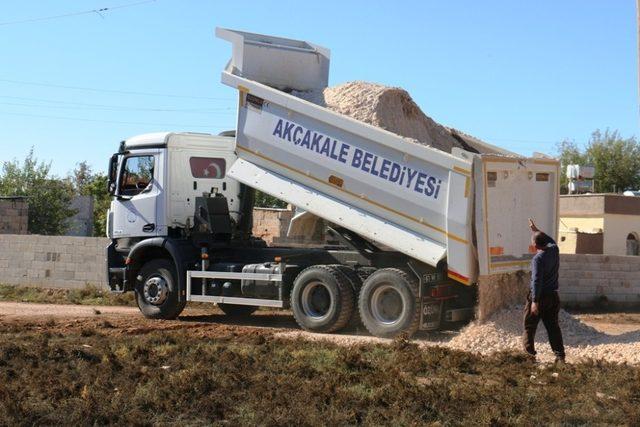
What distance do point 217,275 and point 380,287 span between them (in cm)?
313

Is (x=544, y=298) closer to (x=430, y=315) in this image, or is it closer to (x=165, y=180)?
(x=430, y=315)

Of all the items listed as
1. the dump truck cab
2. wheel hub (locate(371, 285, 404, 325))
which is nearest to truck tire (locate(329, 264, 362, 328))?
wheel hub (locate(371, 285, 404, 325))

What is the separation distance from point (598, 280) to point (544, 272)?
8.44m

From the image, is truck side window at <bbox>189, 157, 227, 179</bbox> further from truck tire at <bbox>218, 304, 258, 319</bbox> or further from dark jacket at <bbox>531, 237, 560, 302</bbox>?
dark jacket at <bbox>531, 237, 560, 302</bbox>

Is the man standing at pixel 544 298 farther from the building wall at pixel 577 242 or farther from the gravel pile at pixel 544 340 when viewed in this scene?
the building wall at pixel 577 242

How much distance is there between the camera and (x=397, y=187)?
13.2 metres

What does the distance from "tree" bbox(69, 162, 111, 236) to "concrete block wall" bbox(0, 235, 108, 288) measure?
55.3ft

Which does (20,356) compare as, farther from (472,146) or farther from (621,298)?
(621,298)

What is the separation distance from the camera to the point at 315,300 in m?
14.3

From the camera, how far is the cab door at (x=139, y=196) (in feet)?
52.2

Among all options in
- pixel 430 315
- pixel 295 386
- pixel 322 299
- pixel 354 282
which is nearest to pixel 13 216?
pixel 322 299

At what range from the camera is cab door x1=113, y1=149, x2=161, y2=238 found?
15.9 m

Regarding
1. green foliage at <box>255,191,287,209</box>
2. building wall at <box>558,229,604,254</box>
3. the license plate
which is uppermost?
green foliage at <box>255,191,287,209</box>

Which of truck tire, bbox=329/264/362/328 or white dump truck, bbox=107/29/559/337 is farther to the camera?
truck tire, bbox=329/264/362/328
